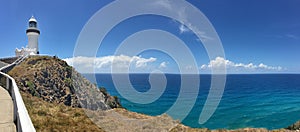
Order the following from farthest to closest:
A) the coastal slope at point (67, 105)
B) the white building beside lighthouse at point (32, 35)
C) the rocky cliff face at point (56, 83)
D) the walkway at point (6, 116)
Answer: the white building beside lighthouse at point (32, 35), the rocky cliff face at point (56, 83), the coastal slope at point (67, 105), the walkway at point (6, 116)

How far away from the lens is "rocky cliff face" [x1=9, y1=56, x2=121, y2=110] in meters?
22.4

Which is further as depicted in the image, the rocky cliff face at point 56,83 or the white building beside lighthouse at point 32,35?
the white building beside lighthouse at point 32,35

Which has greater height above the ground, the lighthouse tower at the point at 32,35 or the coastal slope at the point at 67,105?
the lighthouse tower at the point at 32,35

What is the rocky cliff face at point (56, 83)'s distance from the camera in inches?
880

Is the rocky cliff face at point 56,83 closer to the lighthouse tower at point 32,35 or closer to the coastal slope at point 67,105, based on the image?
the coastal slope at point 67,105

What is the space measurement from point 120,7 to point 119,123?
6.77 meters

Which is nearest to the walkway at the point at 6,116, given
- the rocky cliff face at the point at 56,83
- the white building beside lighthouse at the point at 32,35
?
the rocky cliff face at the point at 56,83

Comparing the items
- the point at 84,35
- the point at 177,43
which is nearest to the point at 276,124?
the point at 177,43

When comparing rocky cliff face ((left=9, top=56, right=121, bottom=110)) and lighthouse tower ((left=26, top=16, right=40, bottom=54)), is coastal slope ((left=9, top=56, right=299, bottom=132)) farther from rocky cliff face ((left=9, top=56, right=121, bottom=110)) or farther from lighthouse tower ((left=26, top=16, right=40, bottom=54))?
lighthouse tower ((left=26, top=16, right=40, bottom=54))

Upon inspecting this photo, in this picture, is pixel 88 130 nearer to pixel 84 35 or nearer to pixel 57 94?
pixel 84 35

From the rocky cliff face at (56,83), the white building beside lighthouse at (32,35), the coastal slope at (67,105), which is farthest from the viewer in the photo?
the white building beside lighthouse at (32,35)

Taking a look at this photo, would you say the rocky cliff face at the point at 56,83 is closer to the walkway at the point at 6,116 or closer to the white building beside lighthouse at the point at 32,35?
the white building beside lighthouse at the point at 32,35

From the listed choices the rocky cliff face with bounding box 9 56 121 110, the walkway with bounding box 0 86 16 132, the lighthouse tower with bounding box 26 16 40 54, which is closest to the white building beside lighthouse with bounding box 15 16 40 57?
the lighthouse tower with bounding box 26 16 40 54

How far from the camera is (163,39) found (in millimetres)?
15672
